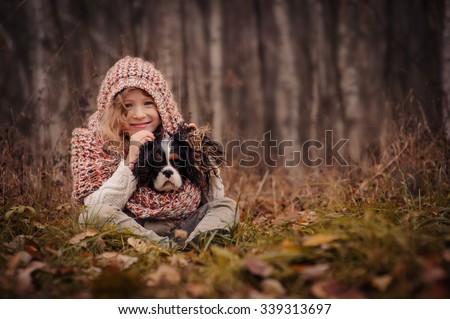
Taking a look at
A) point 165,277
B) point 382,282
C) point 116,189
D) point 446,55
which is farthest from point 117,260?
point 446,55

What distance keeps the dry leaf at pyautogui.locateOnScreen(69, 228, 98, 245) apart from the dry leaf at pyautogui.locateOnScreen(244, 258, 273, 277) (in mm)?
1026

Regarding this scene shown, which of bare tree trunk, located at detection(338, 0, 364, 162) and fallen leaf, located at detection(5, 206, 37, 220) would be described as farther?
bare tree trunk, located at detection(338, 0, 364, 162)

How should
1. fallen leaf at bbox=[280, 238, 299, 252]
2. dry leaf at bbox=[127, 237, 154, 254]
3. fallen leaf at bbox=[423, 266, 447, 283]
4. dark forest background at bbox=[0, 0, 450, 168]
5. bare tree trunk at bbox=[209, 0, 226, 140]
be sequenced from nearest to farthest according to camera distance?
fallen leaf at bbox=[423, 266, 447, 283]
fallen leaf at bbox=[280, 238, 299, 252]
dry leaf at bbox=[127, 237, 154, 254]
dark forest background at bbox=[0, 0, 450, 168]
bare tree trunk at bbox=[209, 0, 226, 140]

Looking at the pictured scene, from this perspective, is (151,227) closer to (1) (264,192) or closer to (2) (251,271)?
(2) (251,271)

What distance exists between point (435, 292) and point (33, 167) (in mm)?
3185

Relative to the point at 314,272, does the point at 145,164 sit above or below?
above

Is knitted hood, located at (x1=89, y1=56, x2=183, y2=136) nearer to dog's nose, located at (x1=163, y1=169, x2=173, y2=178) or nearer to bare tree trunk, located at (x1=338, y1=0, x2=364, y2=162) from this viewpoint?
dog's nose, located at (x1=163, y1=169, x2=173, y2=178)

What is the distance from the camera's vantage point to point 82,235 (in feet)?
8.45

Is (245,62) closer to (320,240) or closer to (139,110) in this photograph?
(139,110)

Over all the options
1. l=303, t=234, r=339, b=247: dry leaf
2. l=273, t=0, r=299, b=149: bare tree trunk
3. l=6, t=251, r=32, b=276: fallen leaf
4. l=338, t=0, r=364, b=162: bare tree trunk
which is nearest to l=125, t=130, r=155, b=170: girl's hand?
l=6, t=251, r=32, b=276: fallen leaf

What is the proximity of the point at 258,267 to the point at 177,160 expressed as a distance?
1100 millimetres

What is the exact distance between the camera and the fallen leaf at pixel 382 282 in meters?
1.76

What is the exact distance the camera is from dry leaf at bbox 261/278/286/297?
6.21 ft

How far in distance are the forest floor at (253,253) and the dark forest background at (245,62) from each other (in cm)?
71
